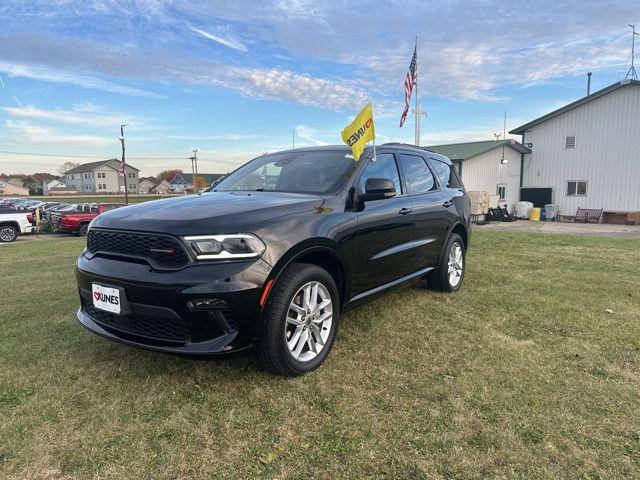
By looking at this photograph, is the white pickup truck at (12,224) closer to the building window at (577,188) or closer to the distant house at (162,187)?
the building window at (577,188)

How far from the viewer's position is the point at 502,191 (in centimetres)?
2444

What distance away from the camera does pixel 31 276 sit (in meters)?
Answer: 6.82

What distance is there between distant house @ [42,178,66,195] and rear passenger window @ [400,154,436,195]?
119471 mm

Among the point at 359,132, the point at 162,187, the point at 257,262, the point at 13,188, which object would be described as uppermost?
the point at 162,187

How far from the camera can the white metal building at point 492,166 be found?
893 inches

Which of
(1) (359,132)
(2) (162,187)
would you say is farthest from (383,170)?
(2) (162,187)

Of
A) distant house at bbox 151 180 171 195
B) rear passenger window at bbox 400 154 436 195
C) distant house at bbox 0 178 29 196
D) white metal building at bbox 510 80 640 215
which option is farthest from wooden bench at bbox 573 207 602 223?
distant house at bbox 0 178 29 196

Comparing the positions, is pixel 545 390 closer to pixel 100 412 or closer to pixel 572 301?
pixel 572 301

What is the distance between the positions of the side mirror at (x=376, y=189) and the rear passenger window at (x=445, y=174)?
6.15 feet

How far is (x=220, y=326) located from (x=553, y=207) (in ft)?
79.8

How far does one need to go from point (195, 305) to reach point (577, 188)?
2461cm

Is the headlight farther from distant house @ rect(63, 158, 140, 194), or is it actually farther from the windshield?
distant house @ rect(63, 158, 140, 194)

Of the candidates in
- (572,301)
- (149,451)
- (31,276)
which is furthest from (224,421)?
(31,276)

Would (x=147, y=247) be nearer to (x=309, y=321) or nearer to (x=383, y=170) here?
(x=309, y=321)
